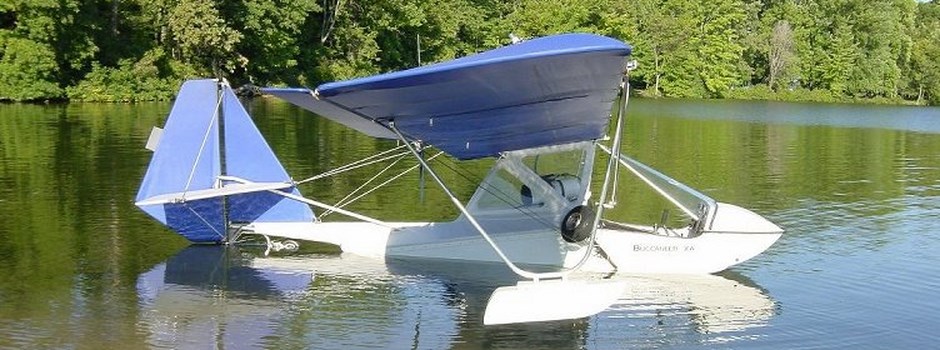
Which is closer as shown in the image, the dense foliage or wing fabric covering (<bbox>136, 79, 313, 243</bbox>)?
wing fabric covering (<bbox>136, 79, 313, 243</bbox>)

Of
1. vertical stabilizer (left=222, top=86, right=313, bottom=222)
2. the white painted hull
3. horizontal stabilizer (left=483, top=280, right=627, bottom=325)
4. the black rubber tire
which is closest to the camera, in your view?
horizontal stabilizer (left=483, top=280, right=627, bottom=325)

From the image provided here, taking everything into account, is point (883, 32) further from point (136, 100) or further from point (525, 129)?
point (525, 129)

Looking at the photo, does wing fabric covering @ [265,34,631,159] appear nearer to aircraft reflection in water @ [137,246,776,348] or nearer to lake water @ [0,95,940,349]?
aircraft reflection in water @ [137,246,776,348]

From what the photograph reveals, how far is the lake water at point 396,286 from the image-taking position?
805 centimetres

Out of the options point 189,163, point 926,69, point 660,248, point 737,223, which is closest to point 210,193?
point 189,163

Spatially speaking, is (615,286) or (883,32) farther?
(883,32)

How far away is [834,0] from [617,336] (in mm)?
85883

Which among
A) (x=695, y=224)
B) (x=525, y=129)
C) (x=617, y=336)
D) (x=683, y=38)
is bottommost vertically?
(x=617, y=336)

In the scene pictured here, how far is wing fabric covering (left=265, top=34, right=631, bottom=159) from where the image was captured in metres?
6.61

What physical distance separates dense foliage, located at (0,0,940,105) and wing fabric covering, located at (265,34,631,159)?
1341 inches

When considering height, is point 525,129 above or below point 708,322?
above

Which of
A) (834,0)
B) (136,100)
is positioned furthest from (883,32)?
(136,100)

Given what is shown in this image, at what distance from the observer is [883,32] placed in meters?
85.6

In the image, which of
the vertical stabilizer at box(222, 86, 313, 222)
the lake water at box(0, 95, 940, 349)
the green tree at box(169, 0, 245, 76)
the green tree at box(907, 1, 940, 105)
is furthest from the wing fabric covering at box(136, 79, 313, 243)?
the green tree at box(907, 1, 940, 105)
